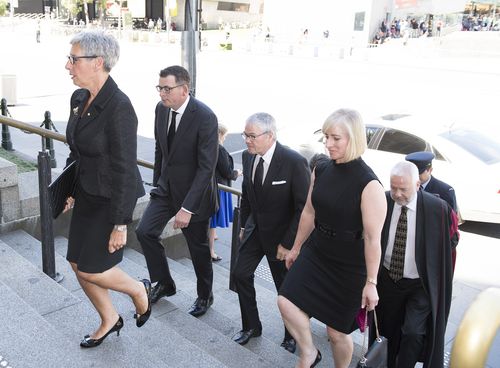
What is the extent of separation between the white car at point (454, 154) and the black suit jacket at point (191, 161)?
467 centimetres

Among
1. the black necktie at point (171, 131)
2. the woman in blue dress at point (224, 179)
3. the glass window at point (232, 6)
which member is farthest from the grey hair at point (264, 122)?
the glass window at point (232, 6)

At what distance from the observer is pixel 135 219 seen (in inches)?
226

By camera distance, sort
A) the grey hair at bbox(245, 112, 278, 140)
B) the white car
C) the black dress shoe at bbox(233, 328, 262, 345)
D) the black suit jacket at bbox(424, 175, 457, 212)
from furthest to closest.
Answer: the white car, the black suit jacket at bbox(424, 175, 457, 212), the black dress shoe at bbox(233, 328, 262, 345), the grey hair at bbox(245, 112, 278, 140)

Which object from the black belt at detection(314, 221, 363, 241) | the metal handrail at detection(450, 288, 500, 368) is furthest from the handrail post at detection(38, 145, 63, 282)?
the metal handrail at detection(450, 288, 500, 368)

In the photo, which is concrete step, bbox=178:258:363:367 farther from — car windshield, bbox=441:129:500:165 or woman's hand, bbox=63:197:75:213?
car windshield, bbox=441:129:500:165

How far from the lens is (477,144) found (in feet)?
26.4

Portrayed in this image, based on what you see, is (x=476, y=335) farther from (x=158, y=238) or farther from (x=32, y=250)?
(x=32, y=250)

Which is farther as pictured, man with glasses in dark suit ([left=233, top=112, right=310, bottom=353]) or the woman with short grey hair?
man with glasses in dark suit ([left=233, top=112, right=310, bottom=353])

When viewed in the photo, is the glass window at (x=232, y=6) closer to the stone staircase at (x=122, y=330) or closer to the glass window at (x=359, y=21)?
the glass window at (x=359, y=21)

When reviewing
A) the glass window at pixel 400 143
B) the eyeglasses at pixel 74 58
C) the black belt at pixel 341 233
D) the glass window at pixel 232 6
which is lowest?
the glass window at pixel 400 143

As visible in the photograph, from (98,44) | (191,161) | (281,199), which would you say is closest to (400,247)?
(281,199)

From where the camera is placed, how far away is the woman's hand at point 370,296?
310 centimetres

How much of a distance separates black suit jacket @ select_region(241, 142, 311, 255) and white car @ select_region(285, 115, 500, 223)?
458 cm

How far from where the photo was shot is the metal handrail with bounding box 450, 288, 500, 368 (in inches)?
60.0
